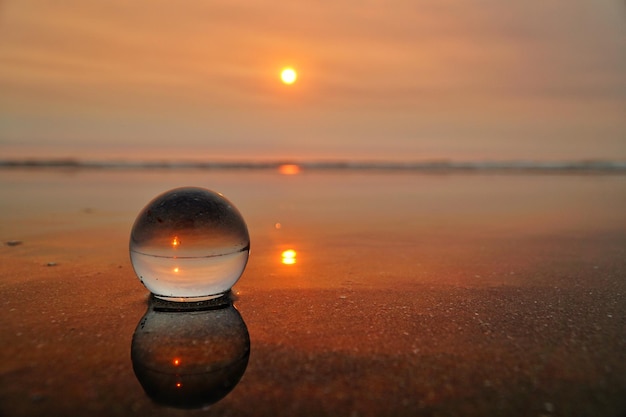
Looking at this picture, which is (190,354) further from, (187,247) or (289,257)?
(289,257)

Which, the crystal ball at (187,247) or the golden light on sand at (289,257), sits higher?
the crystal ball at (187,247)

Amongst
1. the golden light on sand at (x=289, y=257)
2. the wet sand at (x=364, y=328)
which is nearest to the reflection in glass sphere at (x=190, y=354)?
the wet sand at (x=364, y=328)

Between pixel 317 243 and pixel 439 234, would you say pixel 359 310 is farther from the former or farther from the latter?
pixel 439 234

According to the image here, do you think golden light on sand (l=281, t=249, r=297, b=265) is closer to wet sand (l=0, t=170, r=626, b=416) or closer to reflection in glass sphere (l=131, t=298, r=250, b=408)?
wet sand (l=0, t=170, r=626, b=416)

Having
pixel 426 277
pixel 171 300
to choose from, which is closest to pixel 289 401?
pixel 171 300

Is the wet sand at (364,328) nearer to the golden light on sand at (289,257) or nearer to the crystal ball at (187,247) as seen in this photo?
the golden light on sand at (289,257)

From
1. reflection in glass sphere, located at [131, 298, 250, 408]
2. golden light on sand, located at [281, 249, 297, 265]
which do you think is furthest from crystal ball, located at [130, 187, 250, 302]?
golden light on sand, located at [281, 249, 297, 265]
